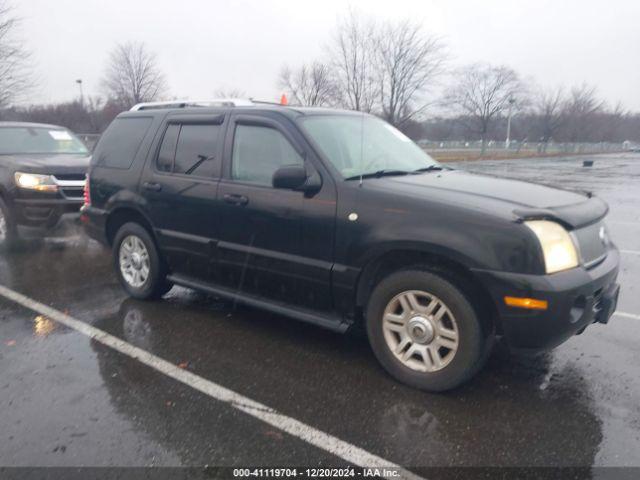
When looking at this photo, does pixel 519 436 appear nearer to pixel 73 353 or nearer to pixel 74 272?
pixel 73 353

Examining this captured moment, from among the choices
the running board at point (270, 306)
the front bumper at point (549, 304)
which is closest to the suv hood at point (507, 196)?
the front bumper at point (549, 304)

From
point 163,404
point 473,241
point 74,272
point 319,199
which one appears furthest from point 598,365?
point 74,272

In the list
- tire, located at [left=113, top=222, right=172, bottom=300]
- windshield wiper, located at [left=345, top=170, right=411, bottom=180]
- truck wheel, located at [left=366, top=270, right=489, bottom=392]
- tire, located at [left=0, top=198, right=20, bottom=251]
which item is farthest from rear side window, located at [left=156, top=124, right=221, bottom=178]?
tire, located at [left=0, top=198, right=20, bottom=251]

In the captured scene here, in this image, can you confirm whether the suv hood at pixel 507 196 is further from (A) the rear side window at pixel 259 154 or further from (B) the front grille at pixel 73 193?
(B) the front grille at pixel 73 193

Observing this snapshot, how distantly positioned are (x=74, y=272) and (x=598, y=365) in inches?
223

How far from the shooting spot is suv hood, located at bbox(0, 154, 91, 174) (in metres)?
7.34

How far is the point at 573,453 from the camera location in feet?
8.76

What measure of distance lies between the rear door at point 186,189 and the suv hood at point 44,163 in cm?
323

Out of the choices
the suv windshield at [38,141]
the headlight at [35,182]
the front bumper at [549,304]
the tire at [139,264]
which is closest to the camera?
the front bumper at [549,304]

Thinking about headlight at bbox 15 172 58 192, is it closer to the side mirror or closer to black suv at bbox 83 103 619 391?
black suv at bbox 83 103 619 391

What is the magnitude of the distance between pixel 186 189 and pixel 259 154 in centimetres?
80

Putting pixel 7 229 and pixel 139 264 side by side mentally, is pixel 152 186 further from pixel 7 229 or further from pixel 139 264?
pixel 7 229

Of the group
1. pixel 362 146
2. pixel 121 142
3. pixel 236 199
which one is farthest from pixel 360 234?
pixel 121 142

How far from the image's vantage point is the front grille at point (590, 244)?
3.11m
